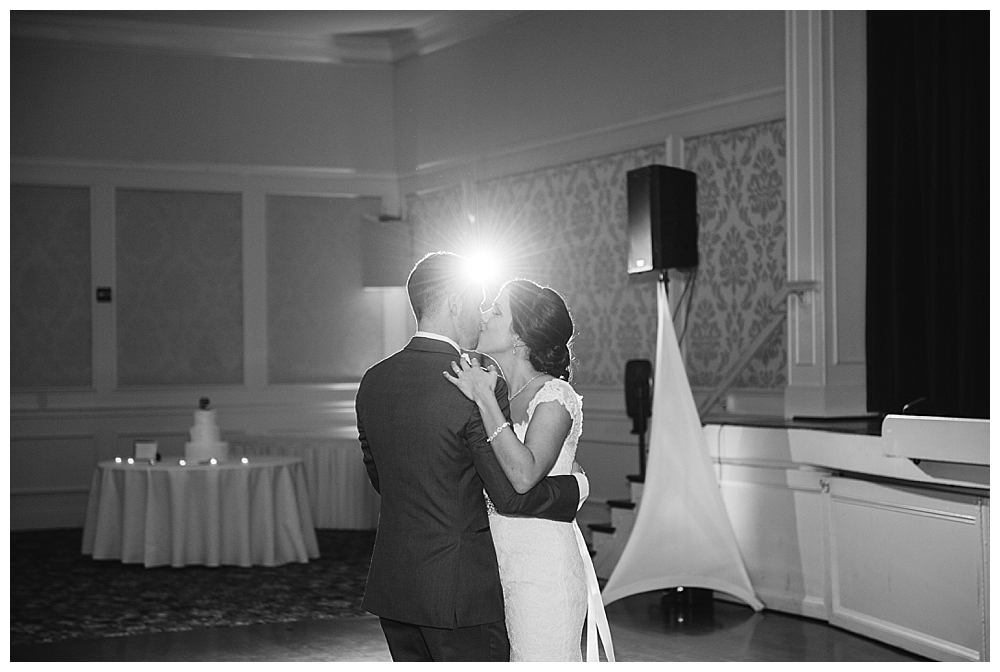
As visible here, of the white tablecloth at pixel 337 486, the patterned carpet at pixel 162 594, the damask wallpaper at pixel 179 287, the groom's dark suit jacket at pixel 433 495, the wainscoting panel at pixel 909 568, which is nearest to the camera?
the groom's dark suit jacket at pixel 433 495

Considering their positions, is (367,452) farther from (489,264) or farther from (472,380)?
(489,264)

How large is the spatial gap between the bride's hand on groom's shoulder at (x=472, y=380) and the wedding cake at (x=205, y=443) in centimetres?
Result: 463

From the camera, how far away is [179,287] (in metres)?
8.85

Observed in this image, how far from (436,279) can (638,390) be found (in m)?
3.88

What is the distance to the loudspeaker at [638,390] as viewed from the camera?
6.05 metres

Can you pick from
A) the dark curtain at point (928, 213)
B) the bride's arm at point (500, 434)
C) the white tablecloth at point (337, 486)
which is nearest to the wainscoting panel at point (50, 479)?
the white tablecloth at point (337, 486)

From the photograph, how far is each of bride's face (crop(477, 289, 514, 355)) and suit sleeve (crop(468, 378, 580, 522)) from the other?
0.36 m

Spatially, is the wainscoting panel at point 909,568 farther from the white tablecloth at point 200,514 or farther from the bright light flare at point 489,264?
the bright light flare at point 489,264

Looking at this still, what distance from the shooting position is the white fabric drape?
5141 mm

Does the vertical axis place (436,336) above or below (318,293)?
below

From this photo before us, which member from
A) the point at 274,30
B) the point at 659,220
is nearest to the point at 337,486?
the point at 659,220

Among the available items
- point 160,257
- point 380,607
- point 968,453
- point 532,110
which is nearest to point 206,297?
point 160,257

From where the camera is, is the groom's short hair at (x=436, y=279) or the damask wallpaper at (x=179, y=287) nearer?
the groom's short hair at (x=436, y=279)

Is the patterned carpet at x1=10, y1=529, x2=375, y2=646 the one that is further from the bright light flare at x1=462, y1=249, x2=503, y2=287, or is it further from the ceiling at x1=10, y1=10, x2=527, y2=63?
the ceiling at x1=10, y1=10, x2=527, y2=63
